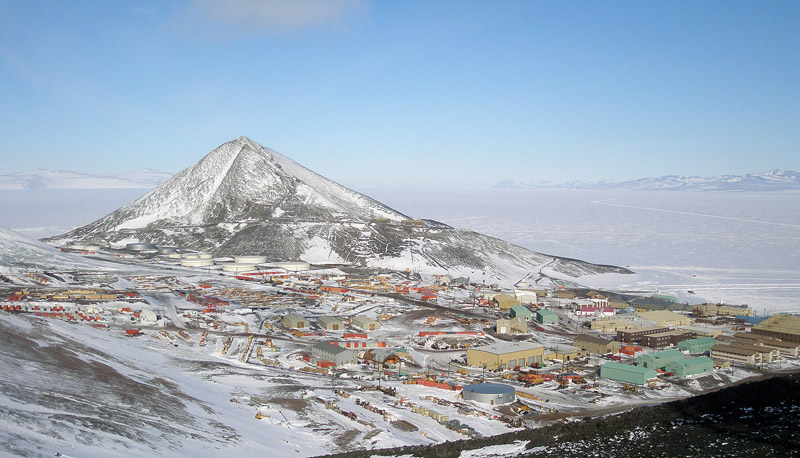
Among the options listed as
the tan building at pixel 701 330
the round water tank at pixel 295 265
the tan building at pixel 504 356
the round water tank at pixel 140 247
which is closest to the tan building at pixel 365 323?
the tan building at pixel 504 356

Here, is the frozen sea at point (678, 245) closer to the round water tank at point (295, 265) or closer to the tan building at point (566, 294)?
the tan building at point (566, 294)

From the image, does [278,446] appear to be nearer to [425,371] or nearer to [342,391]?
[342,391]

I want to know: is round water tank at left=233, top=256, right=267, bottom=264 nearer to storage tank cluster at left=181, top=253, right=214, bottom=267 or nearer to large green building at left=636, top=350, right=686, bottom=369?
storage tank cluster at left=181, top=253, right=214, bottom=267

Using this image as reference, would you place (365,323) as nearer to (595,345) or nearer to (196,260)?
(595,345)

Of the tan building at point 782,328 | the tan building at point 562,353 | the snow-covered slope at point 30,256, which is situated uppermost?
the snow-covered slope at point 30,256

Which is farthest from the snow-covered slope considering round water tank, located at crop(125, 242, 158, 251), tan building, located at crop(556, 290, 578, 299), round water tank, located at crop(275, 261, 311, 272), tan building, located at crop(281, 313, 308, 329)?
tan building, located at crop(556, 290, 578, 299)

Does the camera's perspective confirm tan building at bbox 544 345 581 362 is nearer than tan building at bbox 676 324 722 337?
Yes

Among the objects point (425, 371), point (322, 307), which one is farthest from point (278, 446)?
point (322, 307)
